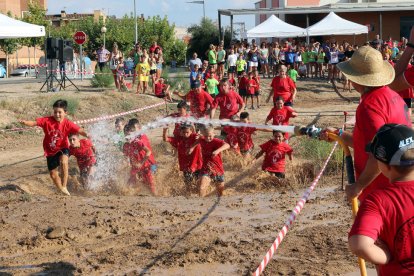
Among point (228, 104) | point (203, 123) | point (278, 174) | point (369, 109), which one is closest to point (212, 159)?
point (203, 123)

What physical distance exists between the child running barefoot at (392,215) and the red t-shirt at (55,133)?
7681 millimetres

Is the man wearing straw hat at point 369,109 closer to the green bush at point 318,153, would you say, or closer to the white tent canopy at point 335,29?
the green bush at point 318,153

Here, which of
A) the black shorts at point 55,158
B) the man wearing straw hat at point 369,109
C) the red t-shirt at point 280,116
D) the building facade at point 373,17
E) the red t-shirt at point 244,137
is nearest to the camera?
the man wearing straw hat at point 369,109

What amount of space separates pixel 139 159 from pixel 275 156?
2.22m

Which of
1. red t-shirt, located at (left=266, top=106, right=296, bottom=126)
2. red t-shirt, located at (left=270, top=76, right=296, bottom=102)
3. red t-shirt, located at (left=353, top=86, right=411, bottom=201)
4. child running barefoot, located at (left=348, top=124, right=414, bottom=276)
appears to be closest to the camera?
child running barefoot, located at (left=348, top=124, right=414, bottom=276)

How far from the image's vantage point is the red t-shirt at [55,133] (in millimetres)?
10055

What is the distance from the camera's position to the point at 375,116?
4.40 metres

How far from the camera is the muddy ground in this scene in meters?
6.30

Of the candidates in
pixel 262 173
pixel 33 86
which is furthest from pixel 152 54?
pixel 262 173

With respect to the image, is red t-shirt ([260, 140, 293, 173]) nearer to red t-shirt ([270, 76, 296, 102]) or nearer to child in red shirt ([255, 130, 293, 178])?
child in red shirt ([255, 130, 293, 178])

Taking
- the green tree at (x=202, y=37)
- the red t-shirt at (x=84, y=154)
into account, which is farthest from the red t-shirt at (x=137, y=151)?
the green tree at (x=202, y=37)

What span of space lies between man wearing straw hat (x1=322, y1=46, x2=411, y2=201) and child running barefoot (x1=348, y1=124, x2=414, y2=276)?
4.10ft

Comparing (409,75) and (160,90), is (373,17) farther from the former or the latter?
(409,75)

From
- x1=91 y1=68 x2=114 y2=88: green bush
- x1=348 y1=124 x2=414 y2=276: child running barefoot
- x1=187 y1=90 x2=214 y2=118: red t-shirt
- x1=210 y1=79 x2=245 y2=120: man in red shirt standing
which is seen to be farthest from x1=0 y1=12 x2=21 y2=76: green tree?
x1=348 y1=124 x2=414 y2=276: child running barefoot
